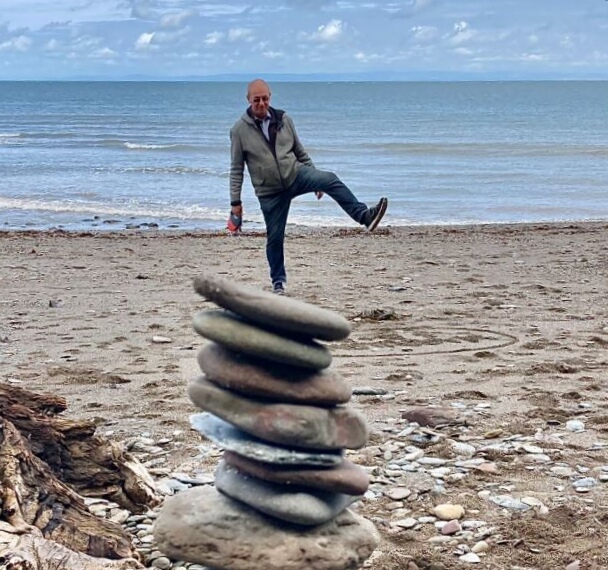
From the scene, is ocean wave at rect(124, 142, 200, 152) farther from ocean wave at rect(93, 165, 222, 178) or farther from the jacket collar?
the jacket collar

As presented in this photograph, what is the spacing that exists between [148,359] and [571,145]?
1525 inches

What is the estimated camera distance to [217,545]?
3.36 meters

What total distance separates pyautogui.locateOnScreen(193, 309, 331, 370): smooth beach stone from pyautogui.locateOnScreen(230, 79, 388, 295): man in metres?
4.66

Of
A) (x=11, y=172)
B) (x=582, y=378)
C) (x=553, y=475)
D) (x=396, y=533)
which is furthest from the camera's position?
(x=11, y=172)

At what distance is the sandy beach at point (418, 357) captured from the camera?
469 centimetres

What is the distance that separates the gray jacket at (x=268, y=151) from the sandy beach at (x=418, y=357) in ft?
4.88

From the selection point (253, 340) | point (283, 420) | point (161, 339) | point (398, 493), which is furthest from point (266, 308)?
point (161, 339)

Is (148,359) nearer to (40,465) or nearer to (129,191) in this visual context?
(40,465)

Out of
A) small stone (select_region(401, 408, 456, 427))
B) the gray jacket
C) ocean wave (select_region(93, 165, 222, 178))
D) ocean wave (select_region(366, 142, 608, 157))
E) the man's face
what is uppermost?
the man's face

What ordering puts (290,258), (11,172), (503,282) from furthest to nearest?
1. (11,172)
2. (290,258)
3. (503,282)

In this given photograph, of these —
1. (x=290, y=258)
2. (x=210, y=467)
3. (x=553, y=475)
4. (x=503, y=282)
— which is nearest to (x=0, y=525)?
(x=210, y=467)

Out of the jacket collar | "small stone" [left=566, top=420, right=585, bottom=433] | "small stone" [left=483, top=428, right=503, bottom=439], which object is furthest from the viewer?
the jacket collar

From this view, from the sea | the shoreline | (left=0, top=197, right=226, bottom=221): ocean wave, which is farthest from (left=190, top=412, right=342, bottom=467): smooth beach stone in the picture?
(left=0, top=197, right=226, bottom=221): ocean wave

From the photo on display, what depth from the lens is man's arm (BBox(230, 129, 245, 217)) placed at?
8.10 m
